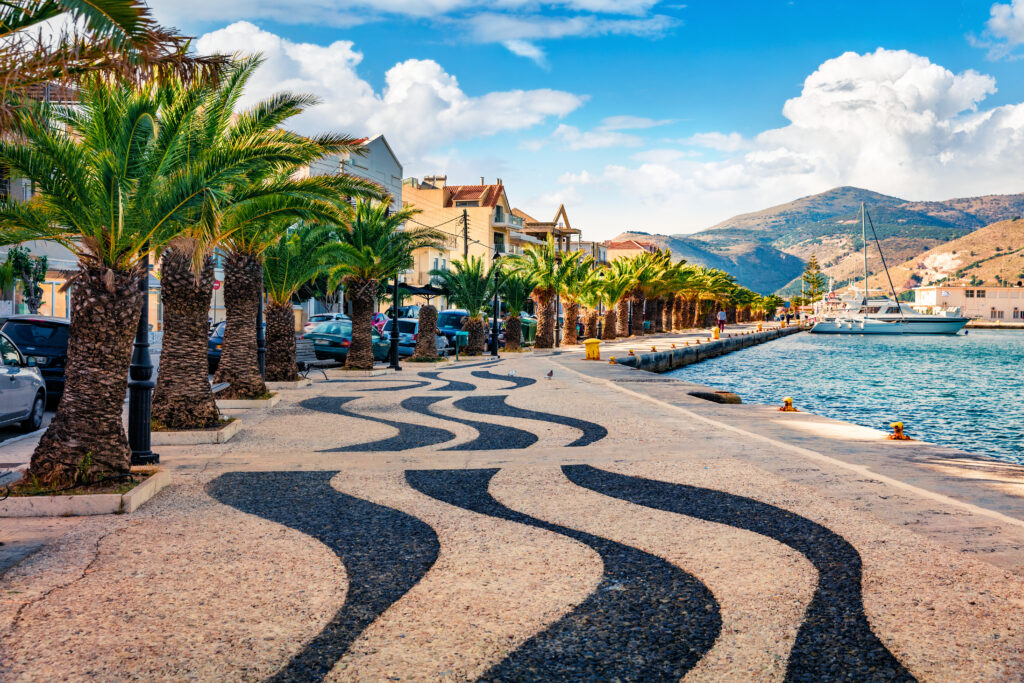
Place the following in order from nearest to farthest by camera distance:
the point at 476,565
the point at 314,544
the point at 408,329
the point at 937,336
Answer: the point at 476,565 < the point at 314,544 < the point at 408,329 < the point at 937,336

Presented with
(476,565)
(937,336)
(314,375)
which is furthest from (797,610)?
(937,336)

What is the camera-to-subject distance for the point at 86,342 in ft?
25.8

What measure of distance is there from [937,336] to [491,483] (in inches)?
4726

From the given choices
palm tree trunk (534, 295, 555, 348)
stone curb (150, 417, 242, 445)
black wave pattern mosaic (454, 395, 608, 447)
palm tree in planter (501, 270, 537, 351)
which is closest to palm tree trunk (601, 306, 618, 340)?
palm tree trunk (534, 295, 555, 348)

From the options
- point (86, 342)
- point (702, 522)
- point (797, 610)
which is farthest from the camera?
point (86, 342)

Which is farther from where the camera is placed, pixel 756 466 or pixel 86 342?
pixel 756 466

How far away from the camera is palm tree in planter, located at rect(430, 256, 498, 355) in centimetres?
3416

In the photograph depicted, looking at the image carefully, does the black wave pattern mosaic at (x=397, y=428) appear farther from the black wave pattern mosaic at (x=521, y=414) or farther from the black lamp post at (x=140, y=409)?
the black lamp post at (x=140, y=409)

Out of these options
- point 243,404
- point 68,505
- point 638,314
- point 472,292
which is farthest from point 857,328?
point 68,505

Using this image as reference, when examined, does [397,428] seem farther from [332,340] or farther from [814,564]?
[332,340]

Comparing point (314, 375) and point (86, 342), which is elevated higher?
point (86, 342)

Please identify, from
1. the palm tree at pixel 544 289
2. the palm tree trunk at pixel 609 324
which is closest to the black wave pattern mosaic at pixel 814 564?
the palm tree at pixel 544 289

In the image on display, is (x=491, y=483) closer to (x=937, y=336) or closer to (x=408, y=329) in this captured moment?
(x=408, y=329)

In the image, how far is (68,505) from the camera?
7.11 m
